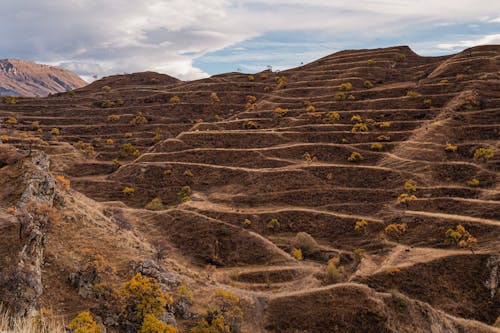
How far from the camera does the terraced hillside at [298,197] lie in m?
33.5

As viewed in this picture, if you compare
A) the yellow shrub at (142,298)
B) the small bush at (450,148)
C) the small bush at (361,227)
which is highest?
the small bush at (450,148)

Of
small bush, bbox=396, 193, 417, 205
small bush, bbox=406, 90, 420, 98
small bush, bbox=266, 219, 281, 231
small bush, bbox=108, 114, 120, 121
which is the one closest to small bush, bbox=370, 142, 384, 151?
small bush, bbox=396, 193, 417, 205

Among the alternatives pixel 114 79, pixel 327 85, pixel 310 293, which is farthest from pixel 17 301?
pixel 114 79

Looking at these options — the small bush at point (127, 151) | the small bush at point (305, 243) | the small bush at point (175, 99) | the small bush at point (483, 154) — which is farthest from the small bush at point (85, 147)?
the small bush at point (483, 154)

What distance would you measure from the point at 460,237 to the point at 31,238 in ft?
154

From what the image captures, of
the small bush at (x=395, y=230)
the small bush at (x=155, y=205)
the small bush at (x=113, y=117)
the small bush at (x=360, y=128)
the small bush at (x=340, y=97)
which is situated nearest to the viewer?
the small bush at (x=395, y=230)

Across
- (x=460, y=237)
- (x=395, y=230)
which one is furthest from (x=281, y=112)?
(x=460, y=237)

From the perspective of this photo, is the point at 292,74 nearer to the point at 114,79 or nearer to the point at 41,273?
the point at 114,79

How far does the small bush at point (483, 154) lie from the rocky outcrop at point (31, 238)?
6658 cm

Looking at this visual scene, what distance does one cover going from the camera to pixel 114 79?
17538 centimetres

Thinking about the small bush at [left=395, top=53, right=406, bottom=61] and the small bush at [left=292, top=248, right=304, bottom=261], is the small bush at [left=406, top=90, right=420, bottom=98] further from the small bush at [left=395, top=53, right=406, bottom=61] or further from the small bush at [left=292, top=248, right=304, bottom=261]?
the small bush at [left=292, top=248, right=304, bottom=261]

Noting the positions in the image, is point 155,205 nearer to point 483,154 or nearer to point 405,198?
point 405,198

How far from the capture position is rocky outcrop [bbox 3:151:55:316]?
23406mm

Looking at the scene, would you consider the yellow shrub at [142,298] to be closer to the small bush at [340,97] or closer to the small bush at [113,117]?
the small bush at [340,97]
